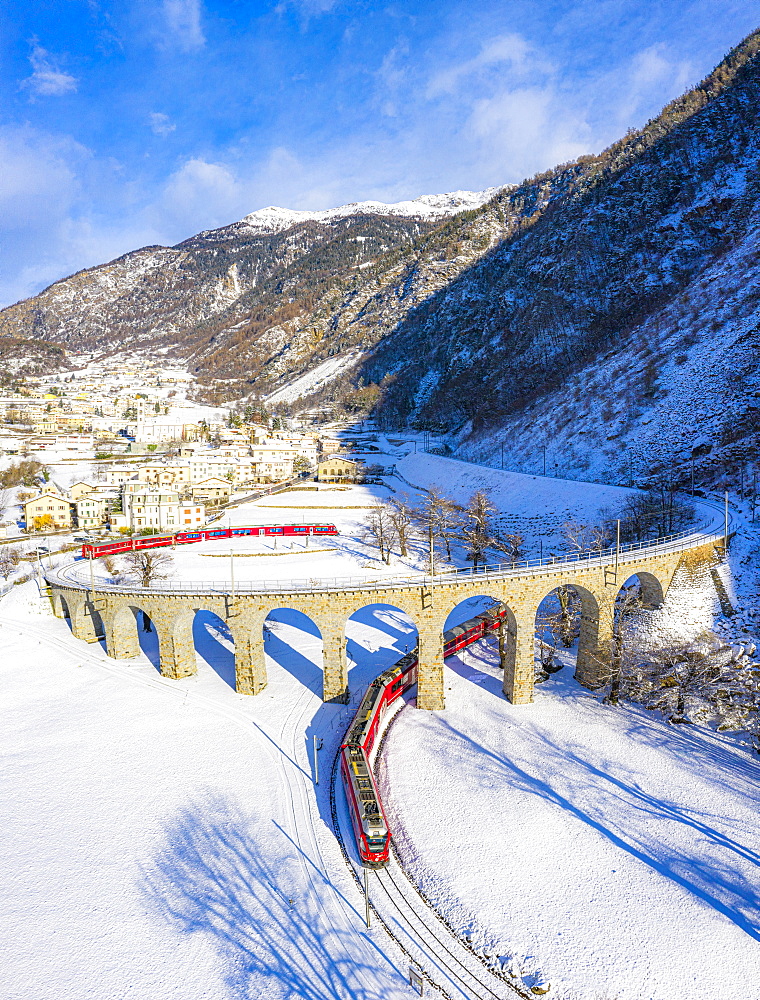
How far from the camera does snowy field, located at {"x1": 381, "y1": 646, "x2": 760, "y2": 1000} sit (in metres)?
17.9

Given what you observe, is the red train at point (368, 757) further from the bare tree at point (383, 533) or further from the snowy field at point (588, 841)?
the bare tree at point (383, 533)

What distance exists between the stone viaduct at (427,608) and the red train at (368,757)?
7.61 ft

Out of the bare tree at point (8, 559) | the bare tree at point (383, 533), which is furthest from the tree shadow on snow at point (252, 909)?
the bare tree at point (8, 559)

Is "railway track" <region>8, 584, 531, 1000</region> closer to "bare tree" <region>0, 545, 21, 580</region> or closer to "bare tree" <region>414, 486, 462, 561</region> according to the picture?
"bare tree" <region>414, 486, 462, 561</region>

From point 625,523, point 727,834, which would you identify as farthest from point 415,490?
point 727,834

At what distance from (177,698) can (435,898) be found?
22581mm

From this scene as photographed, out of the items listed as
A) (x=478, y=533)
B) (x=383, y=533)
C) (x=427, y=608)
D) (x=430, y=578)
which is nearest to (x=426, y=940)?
(x=427, y=608)

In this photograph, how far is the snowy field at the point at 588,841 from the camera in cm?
1788

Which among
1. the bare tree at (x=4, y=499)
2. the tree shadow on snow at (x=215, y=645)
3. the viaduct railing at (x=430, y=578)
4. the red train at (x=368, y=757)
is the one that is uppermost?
the bare tree at (x=4, y=499)

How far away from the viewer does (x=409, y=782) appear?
88.1 feet

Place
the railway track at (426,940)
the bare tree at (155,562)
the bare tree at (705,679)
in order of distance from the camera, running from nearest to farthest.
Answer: the railway track at (426,940) → the bare tree at (705,679) → the bare tree at (155,562)

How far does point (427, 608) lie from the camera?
32219mm

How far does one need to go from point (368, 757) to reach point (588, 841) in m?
11.4

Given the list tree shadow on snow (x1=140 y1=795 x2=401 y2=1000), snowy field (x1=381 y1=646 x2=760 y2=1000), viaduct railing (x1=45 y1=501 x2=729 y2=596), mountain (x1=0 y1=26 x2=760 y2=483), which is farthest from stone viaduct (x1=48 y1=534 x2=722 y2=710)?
mountain (x1=0 y1=26 x2=760 y2=483)
